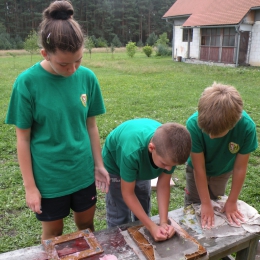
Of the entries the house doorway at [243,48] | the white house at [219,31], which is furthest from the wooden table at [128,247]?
the house doorway at [243,48]

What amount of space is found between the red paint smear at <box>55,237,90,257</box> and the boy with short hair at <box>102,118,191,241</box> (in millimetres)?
336

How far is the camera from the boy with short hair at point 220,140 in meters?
1.69

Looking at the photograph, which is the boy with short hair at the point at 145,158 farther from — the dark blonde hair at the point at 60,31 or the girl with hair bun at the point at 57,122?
the dark blonde hair at the point at 60,31

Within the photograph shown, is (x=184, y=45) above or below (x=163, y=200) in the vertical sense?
above

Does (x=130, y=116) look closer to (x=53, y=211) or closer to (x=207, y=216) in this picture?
(x=207, y=216)

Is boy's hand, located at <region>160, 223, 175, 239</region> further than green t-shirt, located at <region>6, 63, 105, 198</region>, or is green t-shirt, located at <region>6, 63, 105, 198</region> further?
boy's hand, located at <region>160, 223, 175, 239</region>

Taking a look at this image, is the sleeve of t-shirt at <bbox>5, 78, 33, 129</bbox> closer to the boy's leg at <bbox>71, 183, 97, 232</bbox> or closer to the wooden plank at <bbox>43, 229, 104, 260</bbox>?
the boy's leg at <bbox>71, 183, 97, 232</bbox>

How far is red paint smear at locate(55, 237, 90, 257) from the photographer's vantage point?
1.62 meters

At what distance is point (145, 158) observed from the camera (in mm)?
1707

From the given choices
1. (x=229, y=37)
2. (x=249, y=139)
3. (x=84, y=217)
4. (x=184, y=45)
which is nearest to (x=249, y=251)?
(x=249, y=139)

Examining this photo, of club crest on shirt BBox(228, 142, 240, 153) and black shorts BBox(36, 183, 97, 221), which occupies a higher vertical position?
club crest on shirt BBox(228, 142, 240, 153)

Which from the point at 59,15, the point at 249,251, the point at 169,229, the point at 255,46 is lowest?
the point at 249,251

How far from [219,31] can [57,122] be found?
59.2 feet

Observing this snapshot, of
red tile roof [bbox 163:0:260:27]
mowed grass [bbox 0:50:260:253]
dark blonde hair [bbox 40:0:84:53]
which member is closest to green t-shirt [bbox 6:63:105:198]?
dark blonde hair [bbox 40:0:84:53]
